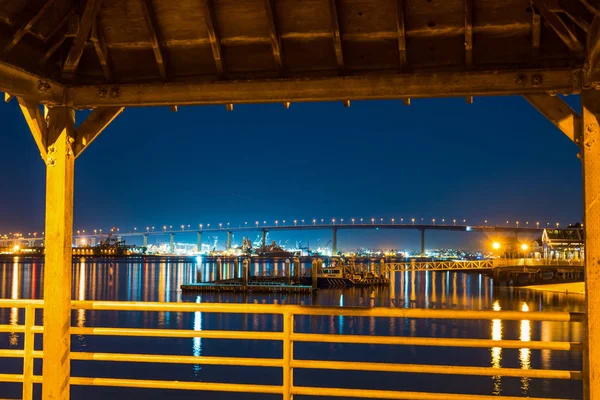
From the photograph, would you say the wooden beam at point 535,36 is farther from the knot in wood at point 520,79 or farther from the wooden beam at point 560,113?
the wooden beam at point 560,113

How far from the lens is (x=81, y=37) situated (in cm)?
499

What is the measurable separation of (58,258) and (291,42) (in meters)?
2.69

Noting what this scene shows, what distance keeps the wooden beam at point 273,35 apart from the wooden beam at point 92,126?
1490 mm

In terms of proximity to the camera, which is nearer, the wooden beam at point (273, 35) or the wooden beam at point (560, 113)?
the wooden beam at point (560, 113)

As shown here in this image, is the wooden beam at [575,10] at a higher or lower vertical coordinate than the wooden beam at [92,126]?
higher

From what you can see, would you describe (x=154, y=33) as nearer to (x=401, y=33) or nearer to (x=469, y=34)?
(x=401, y=33)

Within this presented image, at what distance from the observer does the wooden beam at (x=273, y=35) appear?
483cm

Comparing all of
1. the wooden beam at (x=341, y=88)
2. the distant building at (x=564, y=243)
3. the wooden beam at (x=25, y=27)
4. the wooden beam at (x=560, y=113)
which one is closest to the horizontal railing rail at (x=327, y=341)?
the wooden beam at (x=560, y=113)

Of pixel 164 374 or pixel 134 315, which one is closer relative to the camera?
pixel 164 374

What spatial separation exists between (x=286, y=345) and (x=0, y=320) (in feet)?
113

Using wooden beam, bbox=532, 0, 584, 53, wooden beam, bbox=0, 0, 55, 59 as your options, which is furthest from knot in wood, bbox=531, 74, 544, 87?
wooden beam, bbox=0, 0, 55, 59

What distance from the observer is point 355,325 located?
33781mm

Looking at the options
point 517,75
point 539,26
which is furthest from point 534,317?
point 539,26

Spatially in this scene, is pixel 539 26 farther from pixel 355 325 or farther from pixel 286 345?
pixel 355 325
